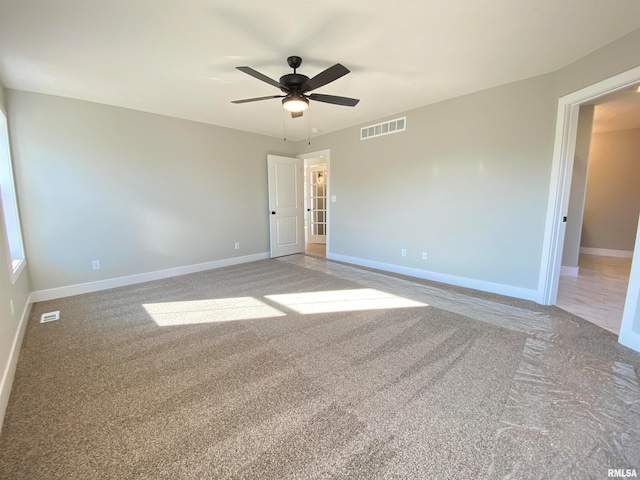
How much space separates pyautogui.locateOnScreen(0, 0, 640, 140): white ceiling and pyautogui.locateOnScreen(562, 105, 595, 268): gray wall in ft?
6.08

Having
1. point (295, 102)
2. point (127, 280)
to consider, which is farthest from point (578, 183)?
point (127, 280)

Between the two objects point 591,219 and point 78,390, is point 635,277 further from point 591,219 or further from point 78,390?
point 591,219

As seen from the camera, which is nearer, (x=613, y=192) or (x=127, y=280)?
(x=127, y=280)

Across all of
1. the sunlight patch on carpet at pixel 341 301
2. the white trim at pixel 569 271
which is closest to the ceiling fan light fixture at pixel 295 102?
the sunlight patch on carpet at pixel 341 301

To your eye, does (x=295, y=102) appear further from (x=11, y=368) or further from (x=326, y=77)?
(x=11, y=368)

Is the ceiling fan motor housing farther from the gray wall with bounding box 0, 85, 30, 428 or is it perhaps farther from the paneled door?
the paneled door

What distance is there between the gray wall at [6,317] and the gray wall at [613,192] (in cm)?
876

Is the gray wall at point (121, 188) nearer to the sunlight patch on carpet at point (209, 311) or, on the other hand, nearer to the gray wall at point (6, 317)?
the gray wall at point (6, 317)

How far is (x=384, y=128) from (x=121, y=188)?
4.10m

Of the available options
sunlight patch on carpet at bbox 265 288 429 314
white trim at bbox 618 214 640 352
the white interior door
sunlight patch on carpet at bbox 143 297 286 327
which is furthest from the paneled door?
white trim at bbox 618 214 640 352

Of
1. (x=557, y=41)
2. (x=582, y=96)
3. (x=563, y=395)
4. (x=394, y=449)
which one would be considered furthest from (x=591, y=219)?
(x=394, y=449)

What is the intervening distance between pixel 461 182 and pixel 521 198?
72cm

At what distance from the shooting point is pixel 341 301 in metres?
3.22

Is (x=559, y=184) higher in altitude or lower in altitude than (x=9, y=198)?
higher
